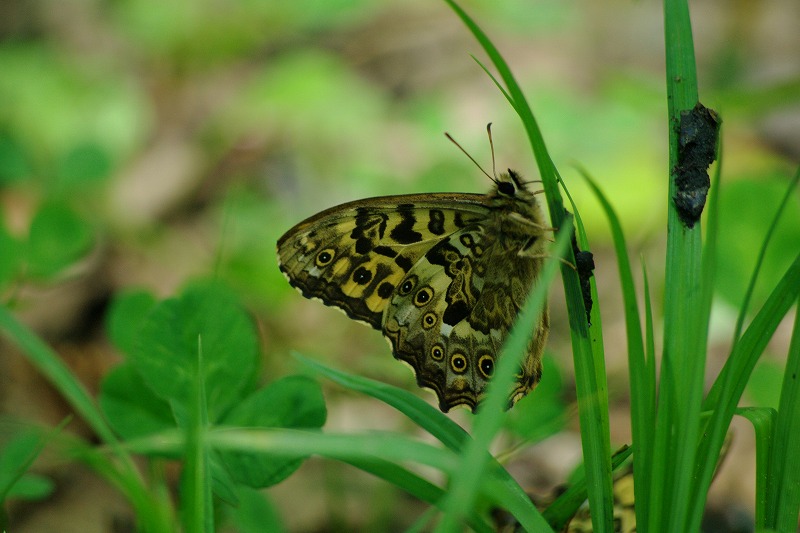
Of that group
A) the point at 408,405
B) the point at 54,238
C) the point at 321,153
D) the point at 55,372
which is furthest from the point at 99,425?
the point at 321,153

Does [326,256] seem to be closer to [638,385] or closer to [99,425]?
[99,425]

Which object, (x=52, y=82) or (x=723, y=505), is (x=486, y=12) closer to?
(x=52, y=82)

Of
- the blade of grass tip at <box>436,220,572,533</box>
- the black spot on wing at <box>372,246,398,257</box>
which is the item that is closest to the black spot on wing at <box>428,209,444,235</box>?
the black spot on wing at <box>372,246,398,257</box>

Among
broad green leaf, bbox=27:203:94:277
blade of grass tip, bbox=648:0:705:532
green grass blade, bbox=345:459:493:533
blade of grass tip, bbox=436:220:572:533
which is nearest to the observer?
blade of grass tip, bbox=436:220:572:533

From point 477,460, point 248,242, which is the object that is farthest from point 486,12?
point 477,460

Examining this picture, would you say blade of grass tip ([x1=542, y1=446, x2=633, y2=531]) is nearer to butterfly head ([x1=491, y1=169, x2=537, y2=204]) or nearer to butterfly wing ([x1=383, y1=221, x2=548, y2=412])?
butterfly wing ([x1=383, y1=221, x2=548, y2=412])

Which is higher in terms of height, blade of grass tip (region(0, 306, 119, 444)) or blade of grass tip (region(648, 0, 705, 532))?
blade of grass tip (region(648, 0, 705, 532))

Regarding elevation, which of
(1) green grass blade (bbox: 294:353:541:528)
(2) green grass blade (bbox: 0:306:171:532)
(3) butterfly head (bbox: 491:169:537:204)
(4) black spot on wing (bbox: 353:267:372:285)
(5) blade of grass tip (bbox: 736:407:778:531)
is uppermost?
(3) butterfly head (bbox: 491:169:537:204)
